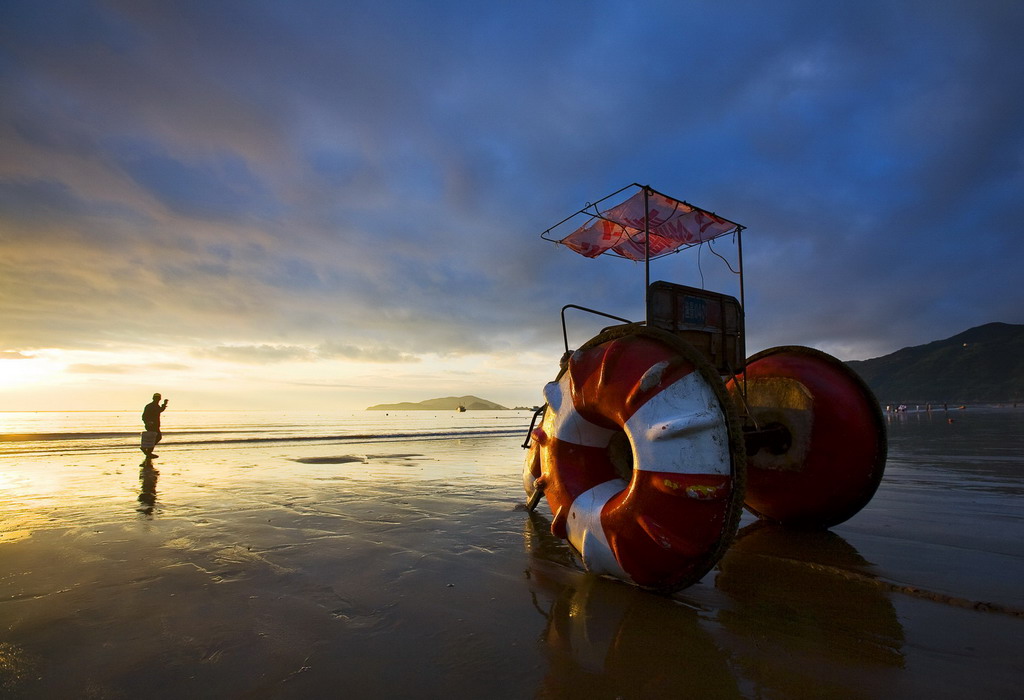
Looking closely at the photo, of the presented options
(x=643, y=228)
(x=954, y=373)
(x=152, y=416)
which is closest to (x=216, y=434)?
(x=152, y=416)

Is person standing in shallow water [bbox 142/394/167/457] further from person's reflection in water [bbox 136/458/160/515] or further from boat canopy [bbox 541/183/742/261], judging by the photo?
boat canopy [bbox 541/183/742/261]

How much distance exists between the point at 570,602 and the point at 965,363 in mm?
167415

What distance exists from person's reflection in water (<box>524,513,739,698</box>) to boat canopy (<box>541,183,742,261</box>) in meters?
3.61

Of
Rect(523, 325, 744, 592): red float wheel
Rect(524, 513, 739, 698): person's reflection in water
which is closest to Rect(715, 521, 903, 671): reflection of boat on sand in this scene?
Rect(524, 513, 739, 698): person's reflection in water

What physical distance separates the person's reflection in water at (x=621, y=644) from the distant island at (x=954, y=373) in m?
126

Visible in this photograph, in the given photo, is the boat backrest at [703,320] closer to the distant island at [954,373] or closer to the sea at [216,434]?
the sea at [216,434]

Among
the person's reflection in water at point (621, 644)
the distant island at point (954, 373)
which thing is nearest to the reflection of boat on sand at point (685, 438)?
the person's reflection in water at point (621, 644)

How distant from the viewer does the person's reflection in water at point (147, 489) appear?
6791mm

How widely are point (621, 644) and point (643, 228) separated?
17.8ft

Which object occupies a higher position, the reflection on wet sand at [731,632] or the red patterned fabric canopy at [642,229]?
the red patterned fabric canopy at [642,229]

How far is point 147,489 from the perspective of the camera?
8461 mm

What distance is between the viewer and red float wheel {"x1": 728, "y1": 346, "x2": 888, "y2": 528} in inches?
179

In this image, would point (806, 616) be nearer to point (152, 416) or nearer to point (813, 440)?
point (813, 440)

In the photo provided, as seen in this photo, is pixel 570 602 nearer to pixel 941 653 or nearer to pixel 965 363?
pixel 941 653
